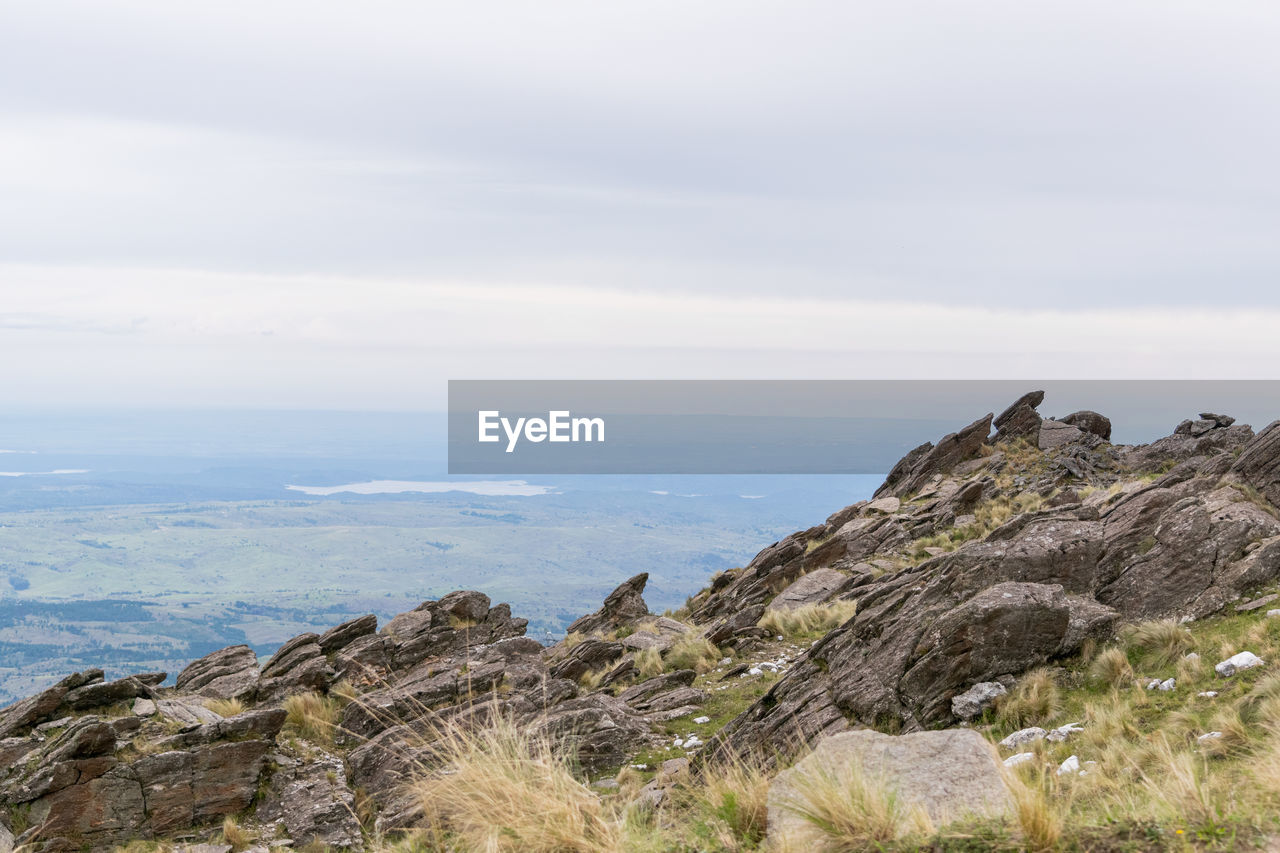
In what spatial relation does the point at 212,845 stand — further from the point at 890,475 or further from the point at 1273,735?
the point at 890,475

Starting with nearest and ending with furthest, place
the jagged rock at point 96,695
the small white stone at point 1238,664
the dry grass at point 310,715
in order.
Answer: the small white stone at point 1238,664, the jagged rock at point 96,695, the dry grass at point 310,715

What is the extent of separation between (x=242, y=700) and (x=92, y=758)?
6.26 meters

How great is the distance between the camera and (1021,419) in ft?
144

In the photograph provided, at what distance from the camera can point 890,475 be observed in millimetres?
44312

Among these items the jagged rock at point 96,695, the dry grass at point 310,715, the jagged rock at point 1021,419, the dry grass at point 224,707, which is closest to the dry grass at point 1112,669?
the dry grass at point 310,715

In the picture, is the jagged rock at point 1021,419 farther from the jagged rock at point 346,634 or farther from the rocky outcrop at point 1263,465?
the jagged rock at point 346,634

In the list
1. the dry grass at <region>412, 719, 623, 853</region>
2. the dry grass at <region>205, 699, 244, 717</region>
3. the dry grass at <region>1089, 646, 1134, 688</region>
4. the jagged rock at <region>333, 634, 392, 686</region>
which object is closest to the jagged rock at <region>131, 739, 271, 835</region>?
the dry grass at <region>205, 699, 244, 717</region>

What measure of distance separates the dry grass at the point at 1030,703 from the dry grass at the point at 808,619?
1108 centimetres

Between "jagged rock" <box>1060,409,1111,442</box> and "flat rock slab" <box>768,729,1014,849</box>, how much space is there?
42.5 m

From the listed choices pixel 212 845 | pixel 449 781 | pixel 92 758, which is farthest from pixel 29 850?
pixel 449 781

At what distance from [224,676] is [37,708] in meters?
6.27

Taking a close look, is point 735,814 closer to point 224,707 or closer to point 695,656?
point 695,656

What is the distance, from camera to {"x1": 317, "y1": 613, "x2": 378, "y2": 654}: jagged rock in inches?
973

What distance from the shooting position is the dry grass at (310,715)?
17.7m
